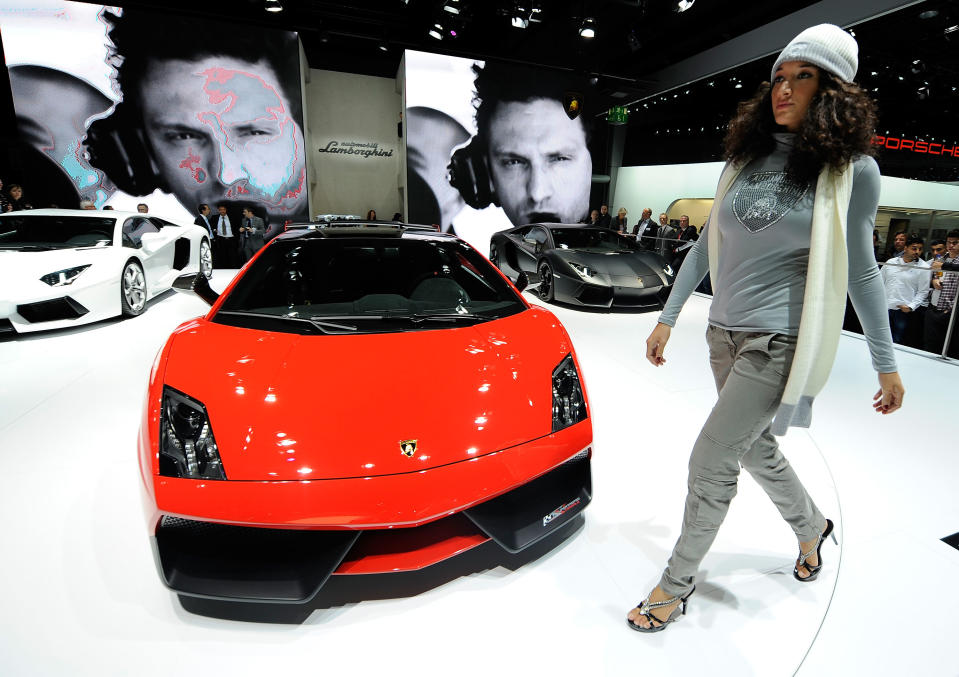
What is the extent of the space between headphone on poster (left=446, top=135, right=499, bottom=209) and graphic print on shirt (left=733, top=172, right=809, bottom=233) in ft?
31.4

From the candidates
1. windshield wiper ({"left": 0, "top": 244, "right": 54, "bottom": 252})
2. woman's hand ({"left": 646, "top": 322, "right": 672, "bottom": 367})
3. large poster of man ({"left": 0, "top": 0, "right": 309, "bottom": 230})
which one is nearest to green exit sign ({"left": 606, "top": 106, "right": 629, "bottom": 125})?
large poster of man ({"left": 0, "top": 0, "right": 309, "bottom": 230})

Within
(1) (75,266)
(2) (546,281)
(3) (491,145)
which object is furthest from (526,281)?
(3) (491,145)

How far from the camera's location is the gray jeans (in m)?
A: 1.19

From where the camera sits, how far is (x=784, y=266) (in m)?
1.16

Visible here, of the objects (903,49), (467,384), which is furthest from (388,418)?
(903,49)

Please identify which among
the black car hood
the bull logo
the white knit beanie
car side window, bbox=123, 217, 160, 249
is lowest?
the black car hood

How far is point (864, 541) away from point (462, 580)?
1525 mm

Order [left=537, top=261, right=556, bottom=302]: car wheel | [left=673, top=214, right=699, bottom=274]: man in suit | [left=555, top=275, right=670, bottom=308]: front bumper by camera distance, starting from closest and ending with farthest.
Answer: [left=555, top=275, right=670, bottom=308]: front bumper
[left=537, top=261, right=556, bottom=302]: car wheel
[left=673, top=214, right=699, bottom=274]: man in suit

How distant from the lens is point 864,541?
1.78m

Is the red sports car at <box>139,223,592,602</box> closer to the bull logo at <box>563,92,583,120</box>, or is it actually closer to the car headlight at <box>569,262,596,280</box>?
the car headlight at <box>569,262,596,280</box>

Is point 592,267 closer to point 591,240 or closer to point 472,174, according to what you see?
point 591,240

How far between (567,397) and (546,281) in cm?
446

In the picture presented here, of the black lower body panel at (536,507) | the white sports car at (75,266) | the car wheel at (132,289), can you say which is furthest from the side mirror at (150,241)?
the black lower body panel at (536,507)

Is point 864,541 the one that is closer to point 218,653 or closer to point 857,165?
point 857,165
